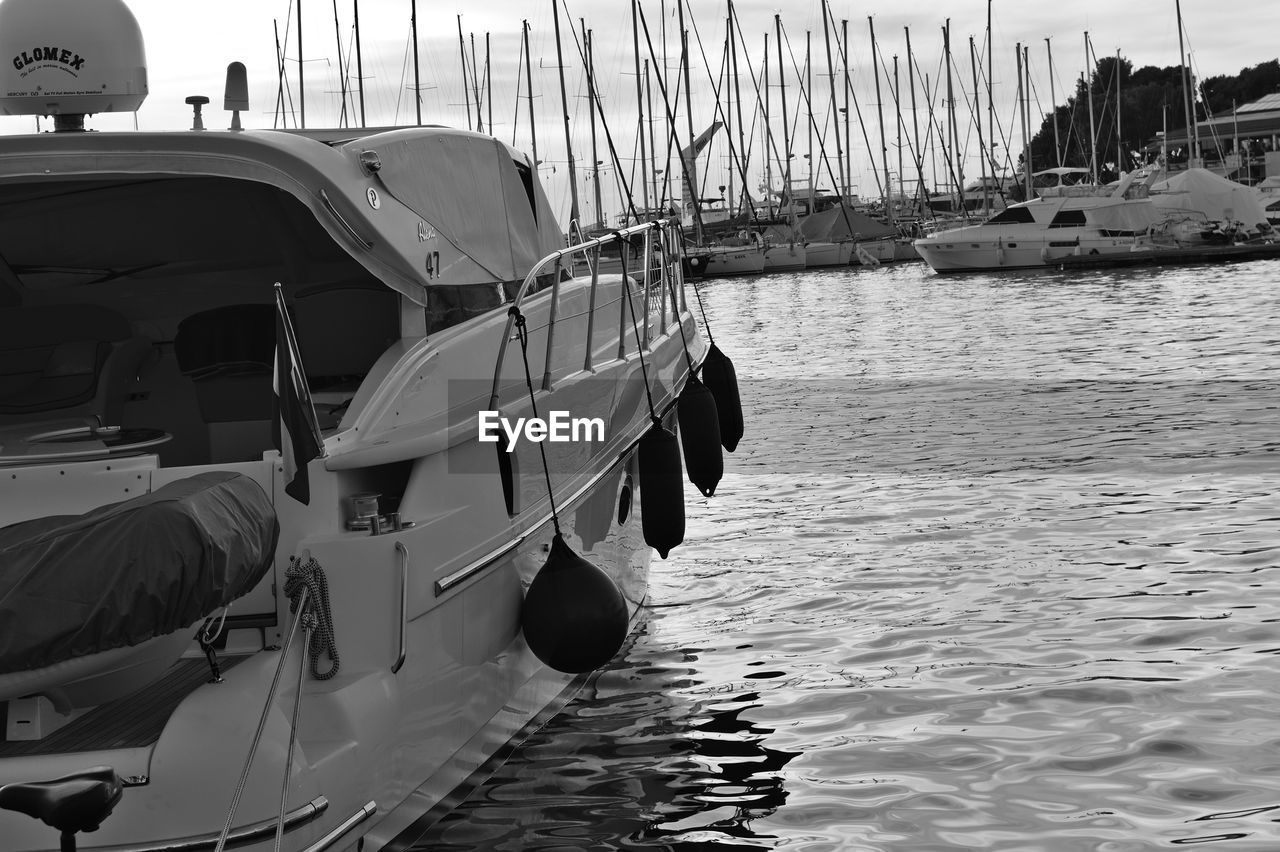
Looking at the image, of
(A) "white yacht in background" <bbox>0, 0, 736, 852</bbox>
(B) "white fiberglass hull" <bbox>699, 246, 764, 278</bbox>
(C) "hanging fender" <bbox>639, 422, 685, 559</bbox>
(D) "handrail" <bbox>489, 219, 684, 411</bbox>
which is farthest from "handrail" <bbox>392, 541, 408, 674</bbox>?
(B) "white fiberglass hull" <bbox>699, 246, 764, 278</bbox>

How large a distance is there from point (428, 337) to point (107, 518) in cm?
166

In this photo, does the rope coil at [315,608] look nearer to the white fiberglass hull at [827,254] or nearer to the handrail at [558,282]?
the handrail at [558,282]

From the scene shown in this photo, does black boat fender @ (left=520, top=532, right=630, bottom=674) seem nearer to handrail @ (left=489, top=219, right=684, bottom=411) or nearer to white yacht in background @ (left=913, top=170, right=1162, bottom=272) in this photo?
handrail @ (left=489, top=219, right=684, bottom=411)

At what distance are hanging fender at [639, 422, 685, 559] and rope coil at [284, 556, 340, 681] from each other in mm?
2998

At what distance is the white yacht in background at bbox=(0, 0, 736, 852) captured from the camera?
3.28 m

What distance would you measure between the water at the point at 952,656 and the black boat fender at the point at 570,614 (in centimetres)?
64

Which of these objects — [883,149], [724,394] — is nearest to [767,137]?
[883,149]

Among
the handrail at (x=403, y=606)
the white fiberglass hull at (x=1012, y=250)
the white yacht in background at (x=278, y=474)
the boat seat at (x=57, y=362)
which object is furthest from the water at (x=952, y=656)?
the white fiberglass hull at (x=1012, y=250)

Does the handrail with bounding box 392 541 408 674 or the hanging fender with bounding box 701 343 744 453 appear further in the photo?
the hanging fender with bounding box 701 343 744 453

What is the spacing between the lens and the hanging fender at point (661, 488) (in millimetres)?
6652

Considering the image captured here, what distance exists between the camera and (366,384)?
4.47m

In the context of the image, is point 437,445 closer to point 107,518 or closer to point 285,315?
point 285,315

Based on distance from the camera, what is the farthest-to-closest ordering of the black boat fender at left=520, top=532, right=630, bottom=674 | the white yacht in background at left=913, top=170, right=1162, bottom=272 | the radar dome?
1. the white yacht in background at left=913, top=170, right=1162, bottom=272
2. the radar dome
3. the black boat fender at left=520, top=532, right=630, bottom=674

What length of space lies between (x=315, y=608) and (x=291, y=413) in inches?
22.7
